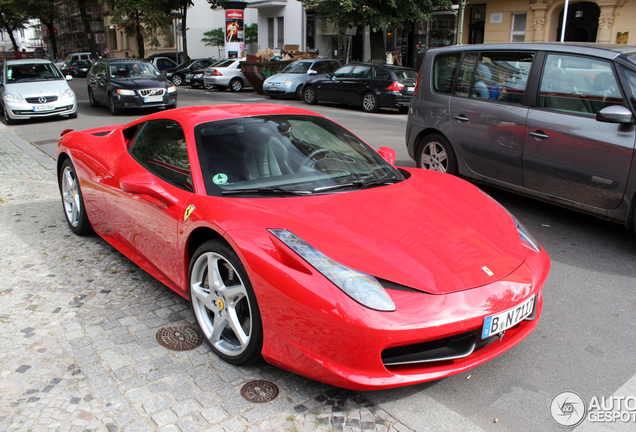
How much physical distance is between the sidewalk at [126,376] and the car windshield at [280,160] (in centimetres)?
99

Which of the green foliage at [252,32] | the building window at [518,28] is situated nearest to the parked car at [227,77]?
the building window at [518,28]

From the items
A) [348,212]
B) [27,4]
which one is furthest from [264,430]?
[27,4]

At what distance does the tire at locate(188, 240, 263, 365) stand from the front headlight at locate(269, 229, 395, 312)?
354 mm

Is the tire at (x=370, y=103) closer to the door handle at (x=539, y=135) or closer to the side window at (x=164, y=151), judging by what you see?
the door handle at (x=539, y=135)

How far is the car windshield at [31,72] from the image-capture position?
14.4m

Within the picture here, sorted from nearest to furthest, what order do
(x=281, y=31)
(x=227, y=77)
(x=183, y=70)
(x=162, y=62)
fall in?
1. (x=227, y=77)
2. (x=183, y=70)
3. (x=162, y=62)
4. (x=281, y=31)

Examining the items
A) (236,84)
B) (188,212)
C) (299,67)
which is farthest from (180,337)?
(236,84)

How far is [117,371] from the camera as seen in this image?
2.86 meters

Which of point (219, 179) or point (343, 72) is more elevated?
point (343, 72)

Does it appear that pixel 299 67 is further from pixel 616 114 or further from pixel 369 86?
pixel 616 114

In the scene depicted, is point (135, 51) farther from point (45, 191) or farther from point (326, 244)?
point (326, 244)

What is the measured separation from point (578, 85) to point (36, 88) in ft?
43.9

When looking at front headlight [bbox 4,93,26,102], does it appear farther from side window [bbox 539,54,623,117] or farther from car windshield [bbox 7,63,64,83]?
side window [bbox 539,54,623,117]

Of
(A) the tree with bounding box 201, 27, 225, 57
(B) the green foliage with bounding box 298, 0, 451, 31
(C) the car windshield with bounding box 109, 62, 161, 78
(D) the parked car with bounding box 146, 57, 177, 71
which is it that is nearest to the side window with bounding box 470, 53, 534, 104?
(C) the car windshield with bounding box 109, 62, 161, 78
